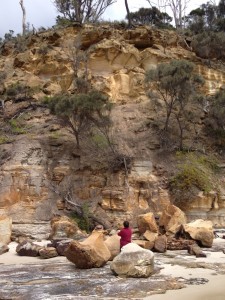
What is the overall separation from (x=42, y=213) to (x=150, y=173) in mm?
5201

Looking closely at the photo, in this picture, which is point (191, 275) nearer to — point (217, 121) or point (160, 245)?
point (160, 245)

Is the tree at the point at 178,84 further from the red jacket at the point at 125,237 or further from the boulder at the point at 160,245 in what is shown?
the red jacket at the point at 125,237

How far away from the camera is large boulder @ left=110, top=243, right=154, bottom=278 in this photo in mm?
9469

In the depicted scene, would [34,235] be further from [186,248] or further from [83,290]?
[83,290]

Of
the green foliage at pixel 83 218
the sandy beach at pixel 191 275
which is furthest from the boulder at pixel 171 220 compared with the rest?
the sandy beach at pixel 191 275

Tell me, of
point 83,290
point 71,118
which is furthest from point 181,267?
point 71,118

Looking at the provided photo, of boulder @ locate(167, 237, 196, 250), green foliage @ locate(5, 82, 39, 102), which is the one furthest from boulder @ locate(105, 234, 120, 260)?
green foliage @ locate(5, 82, 39, 102)

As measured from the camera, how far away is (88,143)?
21.7 m

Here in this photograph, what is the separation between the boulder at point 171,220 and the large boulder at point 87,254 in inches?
215

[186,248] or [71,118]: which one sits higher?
[71,118]

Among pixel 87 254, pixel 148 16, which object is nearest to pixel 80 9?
pixel 148 16

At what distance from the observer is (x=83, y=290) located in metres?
8.35

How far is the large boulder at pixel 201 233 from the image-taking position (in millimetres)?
13812

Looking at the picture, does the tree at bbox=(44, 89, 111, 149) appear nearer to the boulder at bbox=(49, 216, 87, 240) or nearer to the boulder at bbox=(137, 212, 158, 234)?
the boulder at bbox=(49, 216, 87, 240)
